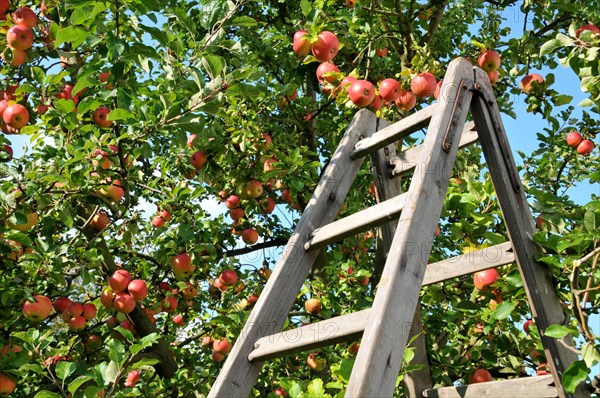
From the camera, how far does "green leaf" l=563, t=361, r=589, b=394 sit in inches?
76.5

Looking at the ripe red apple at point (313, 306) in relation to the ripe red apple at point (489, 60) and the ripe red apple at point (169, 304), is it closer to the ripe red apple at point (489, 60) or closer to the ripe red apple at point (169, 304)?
the ripe red apple at point (169, 304)

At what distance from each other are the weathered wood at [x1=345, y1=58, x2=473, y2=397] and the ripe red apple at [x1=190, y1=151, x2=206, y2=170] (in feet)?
6.76

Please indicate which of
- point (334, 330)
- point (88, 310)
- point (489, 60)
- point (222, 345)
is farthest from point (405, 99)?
point (88, 310)

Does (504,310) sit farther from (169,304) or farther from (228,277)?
(169,304)

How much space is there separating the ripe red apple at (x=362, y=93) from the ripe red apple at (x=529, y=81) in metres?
1.31

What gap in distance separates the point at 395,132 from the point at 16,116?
79.8 inches

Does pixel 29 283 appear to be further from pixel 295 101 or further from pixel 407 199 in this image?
pixel 295 101

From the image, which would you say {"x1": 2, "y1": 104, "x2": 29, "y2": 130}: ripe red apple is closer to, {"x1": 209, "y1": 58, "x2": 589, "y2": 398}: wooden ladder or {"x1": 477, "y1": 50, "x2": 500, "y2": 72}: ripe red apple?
{"x1": 209, "y1": 58, "x2": 589, "y2": 398}: wooden ladder

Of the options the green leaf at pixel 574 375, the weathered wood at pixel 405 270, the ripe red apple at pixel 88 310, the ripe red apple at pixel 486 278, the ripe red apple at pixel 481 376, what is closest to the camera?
the weathered wood at pixel 405 270

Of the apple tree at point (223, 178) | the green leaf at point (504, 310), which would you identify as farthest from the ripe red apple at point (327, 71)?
the green leaf at point (504, 310)

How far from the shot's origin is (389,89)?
10.6 ft

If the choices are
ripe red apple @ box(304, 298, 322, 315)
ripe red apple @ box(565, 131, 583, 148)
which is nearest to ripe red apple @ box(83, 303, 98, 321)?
ripe red apple @ box(304, 298, 322, 315)

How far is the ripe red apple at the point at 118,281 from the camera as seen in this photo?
395cm

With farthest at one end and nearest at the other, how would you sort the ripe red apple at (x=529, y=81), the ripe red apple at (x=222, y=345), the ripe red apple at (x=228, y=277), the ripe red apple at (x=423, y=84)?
the ripe red apple at (x=228, y=277) < the ripe red apple at (x=222, y=345) < the ripe red apple at (x=529, y=81) < the ripe red apple at (x=423, y=84)
